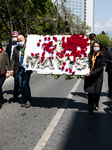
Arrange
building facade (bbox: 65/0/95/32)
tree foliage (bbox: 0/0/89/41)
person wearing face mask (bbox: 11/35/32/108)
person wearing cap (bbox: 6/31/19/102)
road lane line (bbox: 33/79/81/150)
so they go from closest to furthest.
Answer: road lane line (bbox: 33/79/81/150)
person wearing face mask (bbox: 11/35/32/108)
person wearing cap (bbox: 6/31/19/102)
tree foliage (bbox: 0/0/89/41)
building facade (bbox: 65/0/95/32)

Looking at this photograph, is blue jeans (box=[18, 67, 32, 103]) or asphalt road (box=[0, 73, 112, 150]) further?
blue jeans (box=[18, 67, 32, 103])

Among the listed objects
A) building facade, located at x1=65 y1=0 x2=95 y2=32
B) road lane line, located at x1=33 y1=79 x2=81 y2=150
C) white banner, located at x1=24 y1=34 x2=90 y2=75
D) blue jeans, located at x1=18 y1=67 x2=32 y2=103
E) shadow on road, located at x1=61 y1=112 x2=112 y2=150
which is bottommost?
shadow on road, located at x1=61 y1=112 x2=112 y2=150

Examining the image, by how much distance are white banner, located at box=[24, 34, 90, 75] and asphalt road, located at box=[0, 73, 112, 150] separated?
1049mm

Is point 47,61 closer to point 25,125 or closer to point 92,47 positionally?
point 92,47

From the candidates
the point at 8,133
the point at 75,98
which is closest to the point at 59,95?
the point at 75,98

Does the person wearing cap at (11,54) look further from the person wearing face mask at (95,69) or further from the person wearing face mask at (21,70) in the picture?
the person wearing face mask at (95,69)

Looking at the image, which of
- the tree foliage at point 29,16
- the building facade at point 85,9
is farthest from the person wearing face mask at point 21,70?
the building facade at point 85,9

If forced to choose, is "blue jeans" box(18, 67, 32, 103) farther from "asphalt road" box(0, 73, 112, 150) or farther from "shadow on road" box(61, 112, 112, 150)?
"shadow on road" box(61, 112, 112, 150)

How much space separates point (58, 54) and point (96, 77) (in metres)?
1.06

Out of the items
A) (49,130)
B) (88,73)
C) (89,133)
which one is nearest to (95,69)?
(88,73)

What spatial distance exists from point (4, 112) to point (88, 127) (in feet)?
7.28

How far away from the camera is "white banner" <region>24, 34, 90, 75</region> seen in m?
5.09

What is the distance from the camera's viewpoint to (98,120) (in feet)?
15.7

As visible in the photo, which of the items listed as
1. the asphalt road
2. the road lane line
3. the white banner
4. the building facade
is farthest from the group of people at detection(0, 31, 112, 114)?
the building facade
